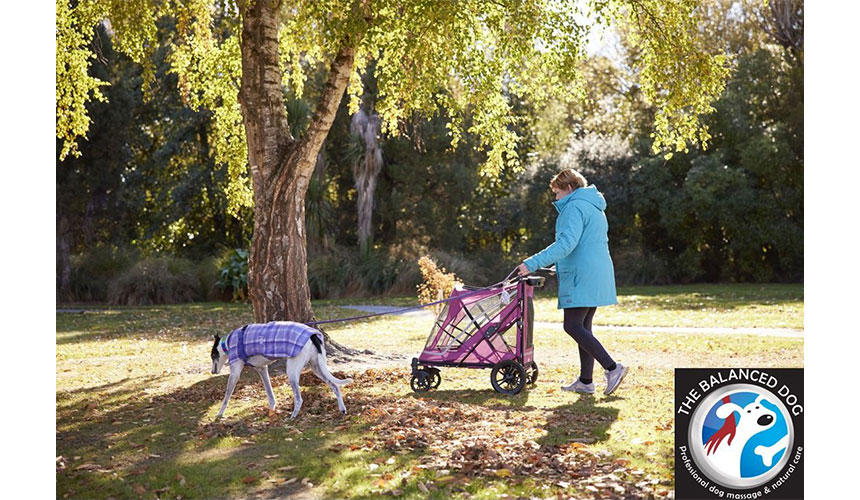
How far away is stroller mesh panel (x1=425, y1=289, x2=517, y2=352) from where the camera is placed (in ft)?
27.8

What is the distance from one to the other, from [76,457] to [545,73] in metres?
7.57

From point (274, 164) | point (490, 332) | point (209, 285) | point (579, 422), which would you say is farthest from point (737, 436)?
point (209, 285)

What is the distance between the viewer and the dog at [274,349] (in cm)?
716

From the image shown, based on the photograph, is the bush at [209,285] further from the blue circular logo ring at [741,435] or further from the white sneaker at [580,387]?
the blue circular logo ring at [741,435]

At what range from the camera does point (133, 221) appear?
29594 millimetres

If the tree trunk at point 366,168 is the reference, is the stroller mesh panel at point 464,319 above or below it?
below

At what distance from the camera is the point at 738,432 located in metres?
5.56

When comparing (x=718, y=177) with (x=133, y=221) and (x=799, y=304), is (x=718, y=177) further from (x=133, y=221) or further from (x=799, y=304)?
(x=133, y=221)

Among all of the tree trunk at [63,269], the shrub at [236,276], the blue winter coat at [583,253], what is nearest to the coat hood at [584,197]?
the blue winter coat at [583,253]

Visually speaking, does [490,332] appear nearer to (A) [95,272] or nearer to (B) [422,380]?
(B) [422,380]

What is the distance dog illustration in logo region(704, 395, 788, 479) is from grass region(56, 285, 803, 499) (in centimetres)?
35

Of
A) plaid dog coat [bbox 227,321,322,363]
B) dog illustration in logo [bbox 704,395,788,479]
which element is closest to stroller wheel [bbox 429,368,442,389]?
plaid dog coat [bbox 227,321,322,363]

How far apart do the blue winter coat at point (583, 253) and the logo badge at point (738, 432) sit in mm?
2289
